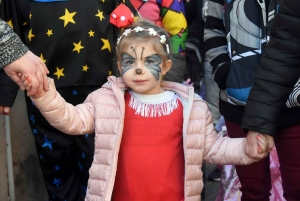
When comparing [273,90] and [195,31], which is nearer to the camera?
[273,90]

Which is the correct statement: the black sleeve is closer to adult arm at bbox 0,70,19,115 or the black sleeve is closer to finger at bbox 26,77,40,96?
finger at bbox 26,77,40,96

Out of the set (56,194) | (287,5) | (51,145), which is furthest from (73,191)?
(287,5)

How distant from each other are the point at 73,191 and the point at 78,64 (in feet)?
3.08

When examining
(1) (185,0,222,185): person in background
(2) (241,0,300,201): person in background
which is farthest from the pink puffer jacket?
(1) (185,0,222,185): person in background

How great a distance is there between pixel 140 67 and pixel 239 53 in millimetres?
552

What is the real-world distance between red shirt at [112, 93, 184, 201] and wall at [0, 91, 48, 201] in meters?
1.62

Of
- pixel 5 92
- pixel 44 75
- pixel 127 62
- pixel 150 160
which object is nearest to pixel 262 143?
pixel 150 160

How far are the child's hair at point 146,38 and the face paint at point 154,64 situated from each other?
3 centimetres

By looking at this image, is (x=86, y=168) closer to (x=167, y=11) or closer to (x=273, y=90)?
(x=167, y=11)

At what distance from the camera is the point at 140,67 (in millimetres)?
2674

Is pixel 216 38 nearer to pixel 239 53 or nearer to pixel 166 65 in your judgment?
pixel 239 53

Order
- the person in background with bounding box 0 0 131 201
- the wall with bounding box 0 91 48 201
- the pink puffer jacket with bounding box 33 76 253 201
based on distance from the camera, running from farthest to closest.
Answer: the wall with bounding box 0 91 48 201
the person in background with bounding box 0 0 131 201
the pink puffer jacket with bounding box 33 76 253 201

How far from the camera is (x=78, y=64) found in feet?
11.1

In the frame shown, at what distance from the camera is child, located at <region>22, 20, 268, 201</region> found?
2.65 metres
